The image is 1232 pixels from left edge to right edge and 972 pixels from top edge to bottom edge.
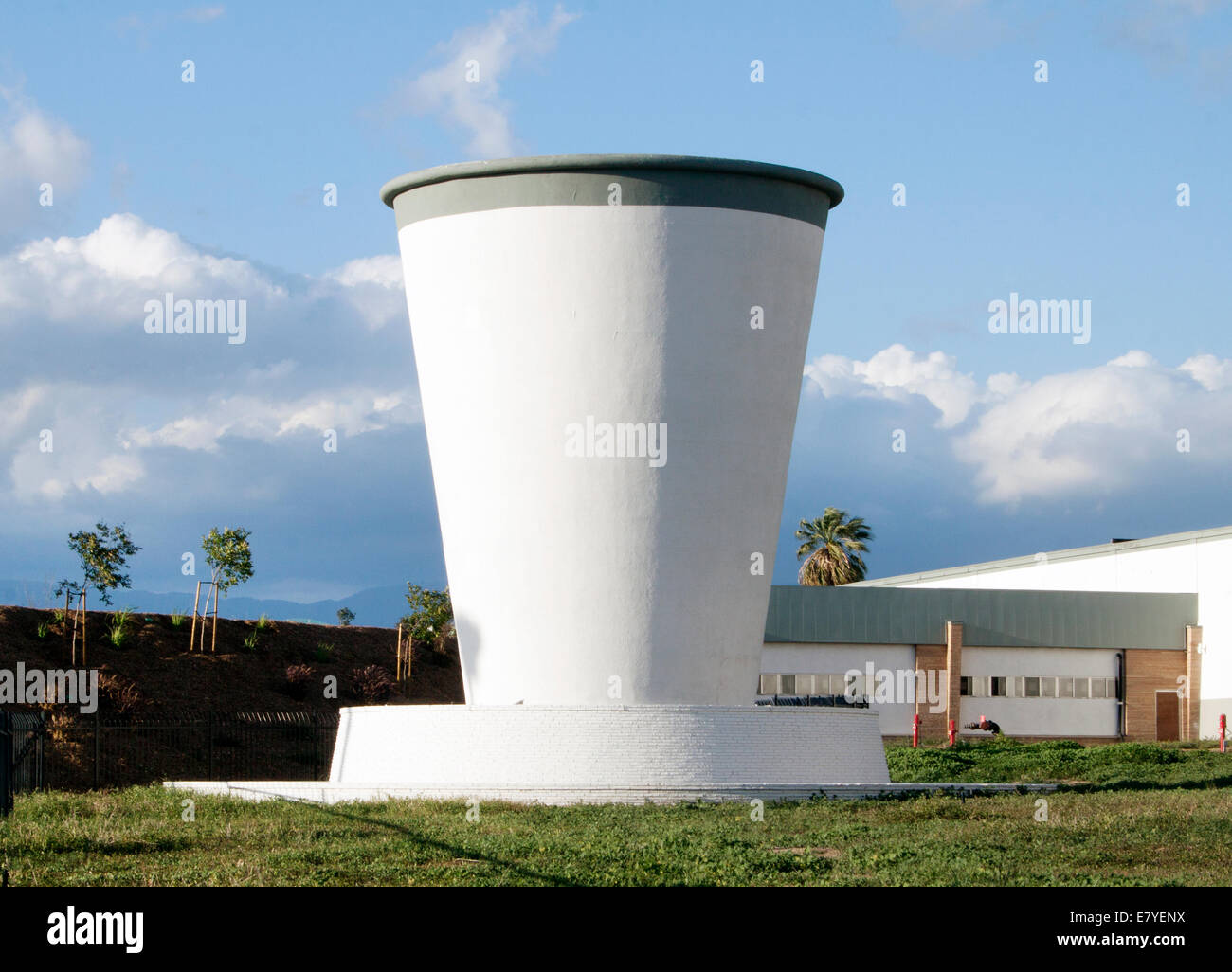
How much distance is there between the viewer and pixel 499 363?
2298cm

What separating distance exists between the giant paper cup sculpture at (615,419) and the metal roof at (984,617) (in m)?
22.9

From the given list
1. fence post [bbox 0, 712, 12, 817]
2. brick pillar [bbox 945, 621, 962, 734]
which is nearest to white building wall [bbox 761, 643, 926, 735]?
brick pillar [bbox 945, 621, 962, 734]

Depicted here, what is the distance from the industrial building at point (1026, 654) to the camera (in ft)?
150

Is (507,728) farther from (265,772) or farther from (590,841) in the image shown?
(265,772)

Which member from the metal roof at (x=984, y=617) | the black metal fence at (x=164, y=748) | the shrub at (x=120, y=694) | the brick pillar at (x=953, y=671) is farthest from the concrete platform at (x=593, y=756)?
the brick pillar at (x=953, y=671)

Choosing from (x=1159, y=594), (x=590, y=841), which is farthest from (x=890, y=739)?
(x=590, y=841)

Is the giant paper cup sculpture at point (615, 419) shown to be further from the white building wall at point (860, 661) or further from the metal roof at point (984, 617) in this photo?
the metal roof at point (984, 617)

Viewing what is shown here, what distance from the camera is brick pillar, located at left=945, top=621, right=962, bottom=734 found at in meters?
45.8

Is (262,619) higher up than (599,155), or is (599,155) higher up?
(599,155)

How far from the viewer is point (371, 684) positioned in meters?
45.1

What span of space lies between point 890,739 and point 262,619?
19.8m

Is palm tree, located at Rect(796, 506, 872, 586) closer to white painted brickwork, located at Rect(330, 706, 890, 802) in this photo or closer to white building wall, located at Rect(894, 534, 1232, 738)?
white building wall, located at Rect(894, 534, 1232, 738)

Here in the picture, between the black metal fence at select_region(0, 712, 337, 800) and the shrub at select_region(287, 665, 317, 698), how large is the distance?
2163 mm
